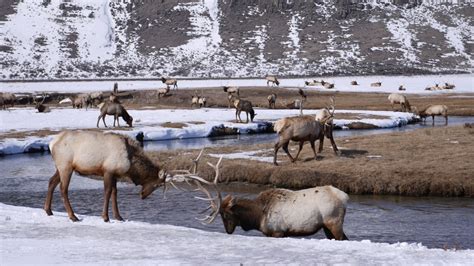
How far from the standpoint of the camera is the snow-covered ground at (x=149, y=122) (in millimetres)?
33947

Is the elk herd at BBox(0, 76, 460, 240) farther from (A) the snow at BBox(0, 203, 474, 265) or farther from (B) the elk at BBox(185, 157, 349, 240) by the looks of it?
(A) the snow at BBox(0, 203, 474, 265)

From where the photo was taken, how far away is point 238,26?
167 m

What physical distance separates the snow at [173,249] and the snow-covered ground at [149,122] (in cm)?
2263

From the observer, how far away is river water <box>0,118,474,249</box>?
49.6ft

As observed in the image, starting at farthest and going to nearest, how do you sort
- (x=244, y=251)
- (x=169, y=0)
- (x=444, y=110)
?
(x=169, y=0), (x=444, y=110), (x=244, y=251)

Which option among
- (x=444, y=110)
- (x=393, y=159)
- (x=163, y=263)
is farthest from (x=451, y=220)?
(x=444, y=110)

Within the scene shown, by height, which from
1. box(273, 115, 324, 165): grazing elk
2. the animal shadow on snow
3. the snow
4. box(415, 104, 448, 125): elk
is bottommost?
box(415, 104, 448, 125): elk

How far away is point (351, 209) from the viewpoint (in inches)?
720

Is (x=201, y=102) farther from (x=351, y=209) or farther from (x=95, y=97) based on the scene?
(x=351, y=209)

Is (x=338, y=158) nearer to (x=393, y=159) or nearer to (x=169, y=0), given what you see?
(x=393, y=159)

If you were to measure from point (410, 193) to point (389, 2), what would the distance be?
17342 centimetres

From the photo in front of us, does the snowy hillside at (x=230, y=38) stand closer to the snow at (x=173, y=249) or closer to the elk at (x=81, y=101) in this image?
the elk at (x=81, y=101)

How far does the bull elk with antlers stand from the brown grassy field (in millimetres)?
8787

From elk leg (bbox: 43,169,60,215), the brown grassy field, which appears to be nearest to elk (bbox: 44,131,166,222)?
elk leg (bbox: 43,169,60,215)
